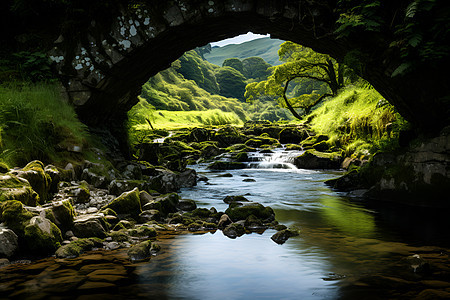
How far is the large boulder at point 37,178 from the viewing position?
15.4ft

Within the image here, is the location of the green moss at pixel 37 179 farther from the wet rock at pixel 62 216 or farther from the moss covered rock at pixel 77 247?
the moss covered rock at pixel 77 247

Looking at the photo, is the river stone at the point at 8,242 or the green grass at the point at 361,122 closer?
the river stone at the point at 8,242

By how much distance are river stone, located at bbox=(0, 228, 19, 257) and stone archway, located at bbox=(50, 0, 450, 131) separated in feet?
17.7

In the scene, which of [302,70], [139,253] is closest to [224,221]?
[139,253]

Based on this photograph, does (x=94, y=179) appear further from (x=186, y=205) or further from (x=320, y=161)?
(x=320, y=161)

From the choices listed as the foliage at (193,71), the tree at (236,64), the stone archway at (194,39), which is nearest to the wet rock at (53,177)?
the stone archway at (194,39)

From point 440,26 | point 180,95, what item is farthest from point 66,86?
point 180,95

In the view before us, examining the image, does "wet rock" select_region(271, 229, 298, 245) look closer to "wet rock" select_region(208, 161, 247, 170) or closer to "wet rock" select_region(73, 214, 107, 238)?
"wet rock" select_region(73, 214, 107, 238)

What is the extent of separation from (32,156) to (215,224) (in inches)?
159

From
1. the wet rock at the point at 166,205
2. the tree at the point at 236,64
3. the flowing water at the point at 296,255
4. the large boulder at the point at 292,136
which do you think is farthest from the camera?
the tree at the point at 236,64

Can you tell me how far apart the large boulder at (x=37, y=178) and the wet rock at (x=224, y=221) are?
2913 millimetres

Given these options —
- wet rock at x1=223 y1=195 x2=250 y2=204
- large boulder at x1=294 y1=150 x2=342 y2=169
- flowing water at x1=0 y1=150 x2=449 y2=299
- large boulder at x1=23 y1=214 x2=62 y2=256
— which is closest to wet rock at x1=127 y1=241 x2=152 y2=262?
flowing water at x1=0 y1=150 x2=449 y2=299

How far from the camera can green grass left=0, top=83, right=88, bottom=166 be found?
602 cm

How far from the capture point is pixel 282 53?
26.6 metres
